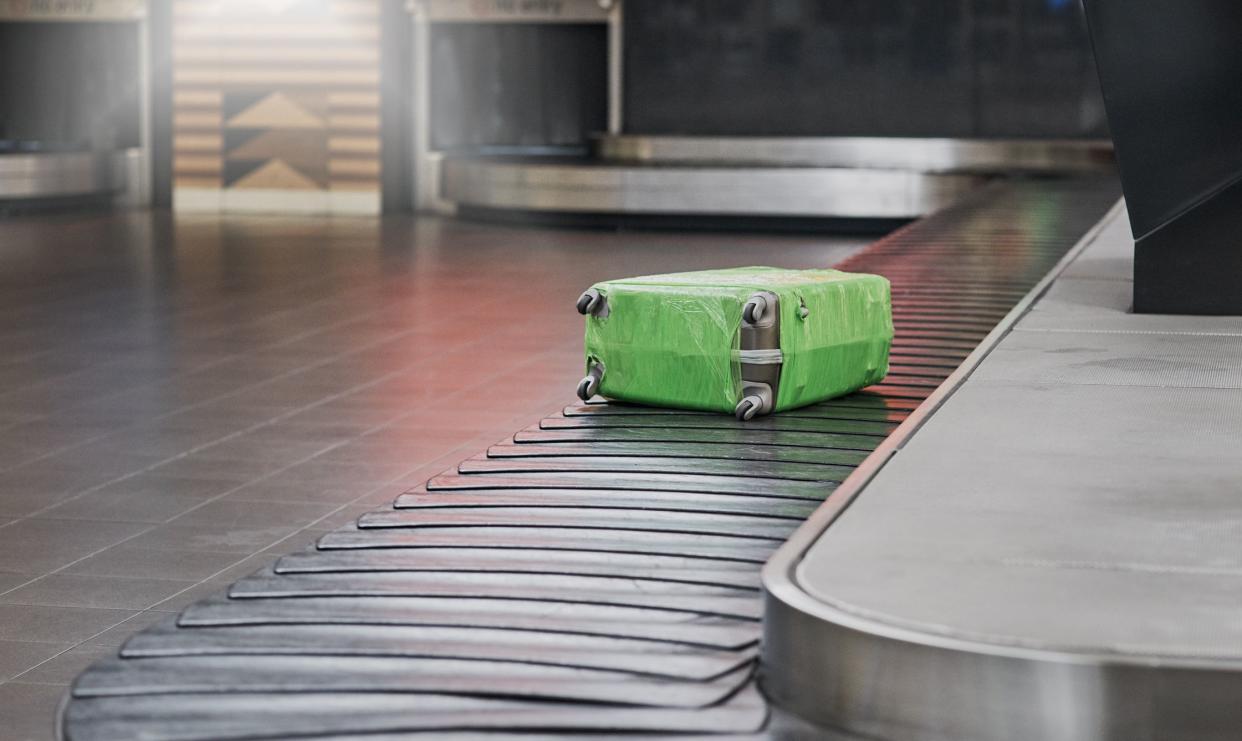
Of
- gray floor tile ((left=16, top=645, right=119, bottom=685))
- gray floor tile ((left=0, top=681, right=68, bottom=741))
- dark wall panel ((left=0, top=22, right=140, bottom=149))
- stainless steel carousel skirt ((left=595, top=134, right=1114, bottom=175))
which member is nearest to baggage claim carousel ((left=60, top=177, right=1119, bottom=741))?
gray floor tile ((left=0, top=681, right=68, bottom=741))

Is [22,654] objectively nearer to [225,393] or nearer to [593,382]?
[593,382]

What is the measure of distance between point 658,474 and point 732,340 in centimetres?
67

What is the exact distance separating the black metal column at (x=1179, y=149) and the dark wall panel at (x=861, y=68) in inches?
445

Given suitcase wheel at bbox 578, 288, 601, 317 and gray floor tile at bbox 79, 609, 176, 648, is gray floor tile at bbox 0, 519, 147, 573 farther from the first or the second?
suitcase wheel at bbox 578, 288, 601, 317

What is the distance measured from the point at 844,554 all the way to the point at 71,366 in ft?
18.9

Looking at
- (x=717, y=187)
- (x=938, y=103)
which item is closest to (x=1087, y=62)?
(x=938, y=103)

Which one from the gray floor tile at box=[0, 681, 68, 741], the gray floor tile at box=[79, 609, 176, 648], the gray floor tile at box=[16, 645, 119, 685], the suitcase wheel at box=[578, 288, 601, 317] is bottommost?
the gray floor tile at box=[79, 609, 176, 648]

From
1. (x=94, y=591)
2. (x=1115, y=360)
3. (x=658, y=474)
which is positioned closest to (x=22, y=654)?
(x=94, y=591)

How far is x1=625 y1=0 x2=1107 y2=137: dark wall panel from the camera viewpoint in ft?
55.3

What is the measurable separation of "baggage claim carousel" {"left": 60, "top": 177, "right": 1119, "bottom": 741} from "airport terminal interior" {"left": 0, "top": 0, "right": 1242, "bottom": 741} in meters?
0.01

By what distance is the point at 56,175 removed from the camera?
17.6m

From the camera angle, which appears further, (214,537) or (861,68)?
(861,68)

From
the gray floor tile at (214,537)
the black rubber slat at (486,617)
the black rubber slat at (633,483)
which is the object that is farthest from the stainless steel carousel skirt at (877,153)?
the black rubber slat at (486,617)

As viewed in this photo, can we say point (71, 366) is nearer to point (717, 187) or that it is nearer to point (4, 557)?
point (4, 557)
